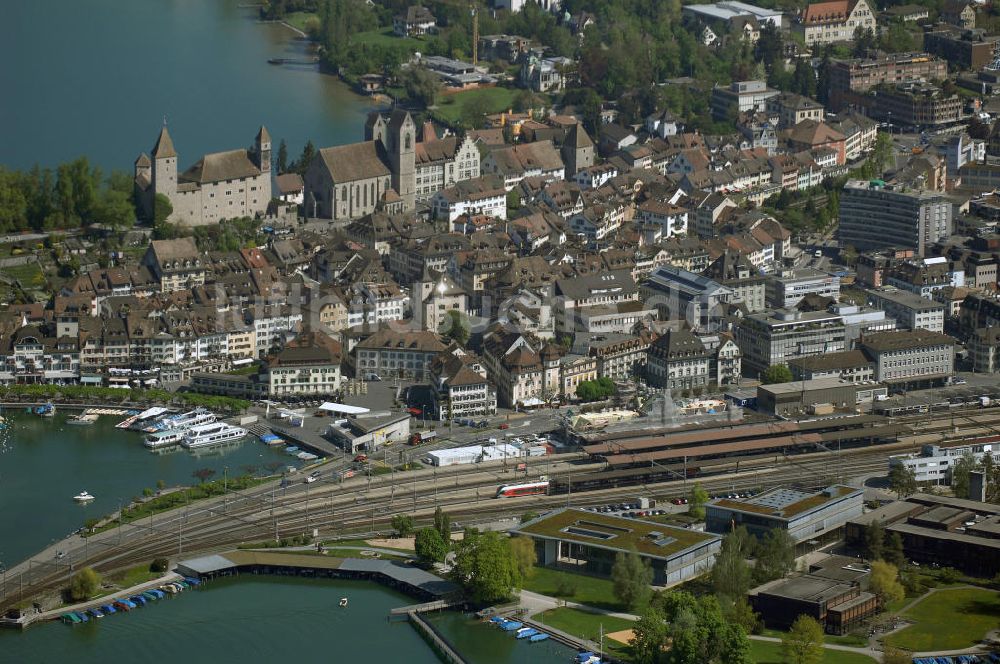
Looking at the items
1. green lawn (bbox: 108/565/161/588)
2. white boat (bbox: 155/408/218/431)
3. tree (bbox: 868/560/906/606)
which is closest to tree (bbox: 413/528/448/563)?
green lawn (bbox: 108/565/161/588)

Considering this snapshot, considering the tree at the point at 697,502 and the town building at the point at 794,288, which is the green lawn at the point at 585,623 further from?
the town building at the point at 794,288

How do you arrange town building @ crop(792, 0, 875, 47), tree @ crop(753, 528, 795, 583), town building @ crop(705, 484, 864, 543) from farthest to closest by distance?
1. town building @ crop(792, 0, 875, 47)
2. town building @ crop(705, 484, 864, 543)
3. tree @ crop(753, 528, 795, 583)

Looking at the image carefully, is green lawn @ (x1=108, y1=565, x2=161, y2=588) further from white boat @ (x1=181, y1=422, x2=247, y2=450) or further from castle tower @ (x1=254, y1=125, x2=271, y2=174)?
castle tower @ (x1=254, y1=125, x2=271, y2=174)

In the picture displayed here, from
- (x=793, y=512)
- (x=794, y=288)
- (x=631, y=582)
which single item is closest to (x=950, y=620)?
(x=793, y=512)

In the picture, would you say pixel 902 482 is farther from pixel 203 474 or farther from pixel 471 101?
pixel 471 101

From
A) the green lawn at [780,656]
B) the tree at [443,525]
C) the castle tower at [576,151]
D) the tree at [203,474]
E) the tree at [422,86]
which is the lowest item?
the green lawn at [780,656]

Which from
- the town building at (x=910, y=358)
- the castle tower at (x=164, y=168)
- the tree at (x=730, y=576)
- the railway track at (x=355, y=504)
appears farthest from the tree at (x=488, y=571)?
the castle tower at (x=164, y=168)
